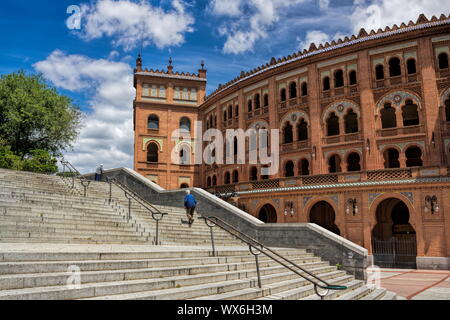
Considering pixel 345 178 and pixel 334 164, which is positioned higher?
pixel 334 164

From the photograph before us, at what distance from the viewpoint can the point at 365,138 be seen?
→ 23938 millimetres

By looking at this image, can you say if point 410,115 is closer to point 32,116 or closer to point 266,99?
point 266,99

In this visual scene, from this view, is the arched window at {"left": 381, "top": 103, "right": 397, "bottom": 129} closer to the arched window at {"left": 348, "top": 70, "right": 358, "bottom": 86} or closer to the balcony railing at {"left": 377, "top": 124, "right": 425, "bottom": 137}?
the arched window at {"left": 348, "top": 70, "right": 358, "bottom": 86}

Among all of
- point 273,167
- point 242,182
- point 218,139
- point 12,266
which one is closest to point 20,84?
point 218,139

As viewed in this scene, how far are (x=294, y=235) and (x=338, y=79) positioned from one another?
54.3ft

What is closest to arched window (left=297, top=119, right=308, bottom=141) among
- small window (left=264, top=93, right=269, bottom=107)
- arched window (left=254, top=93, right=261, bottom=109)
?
small window (left=264, top=93, right=269, bottom=107)

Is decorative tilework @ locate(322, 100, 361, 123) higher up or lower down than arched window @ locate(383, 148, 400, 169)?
higher up

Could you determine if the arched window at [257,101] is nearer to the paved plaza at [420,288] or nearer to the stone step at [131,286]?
the paved plaza at [420,288]

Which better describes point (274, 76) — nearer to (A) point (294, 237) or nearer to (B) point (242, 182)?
(B) point (242, 182)

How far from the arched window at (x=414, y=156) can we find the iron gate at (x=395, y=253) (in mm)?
5739

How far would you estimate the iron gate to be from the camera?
20859 mm

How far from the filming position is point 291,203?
2534 cm
